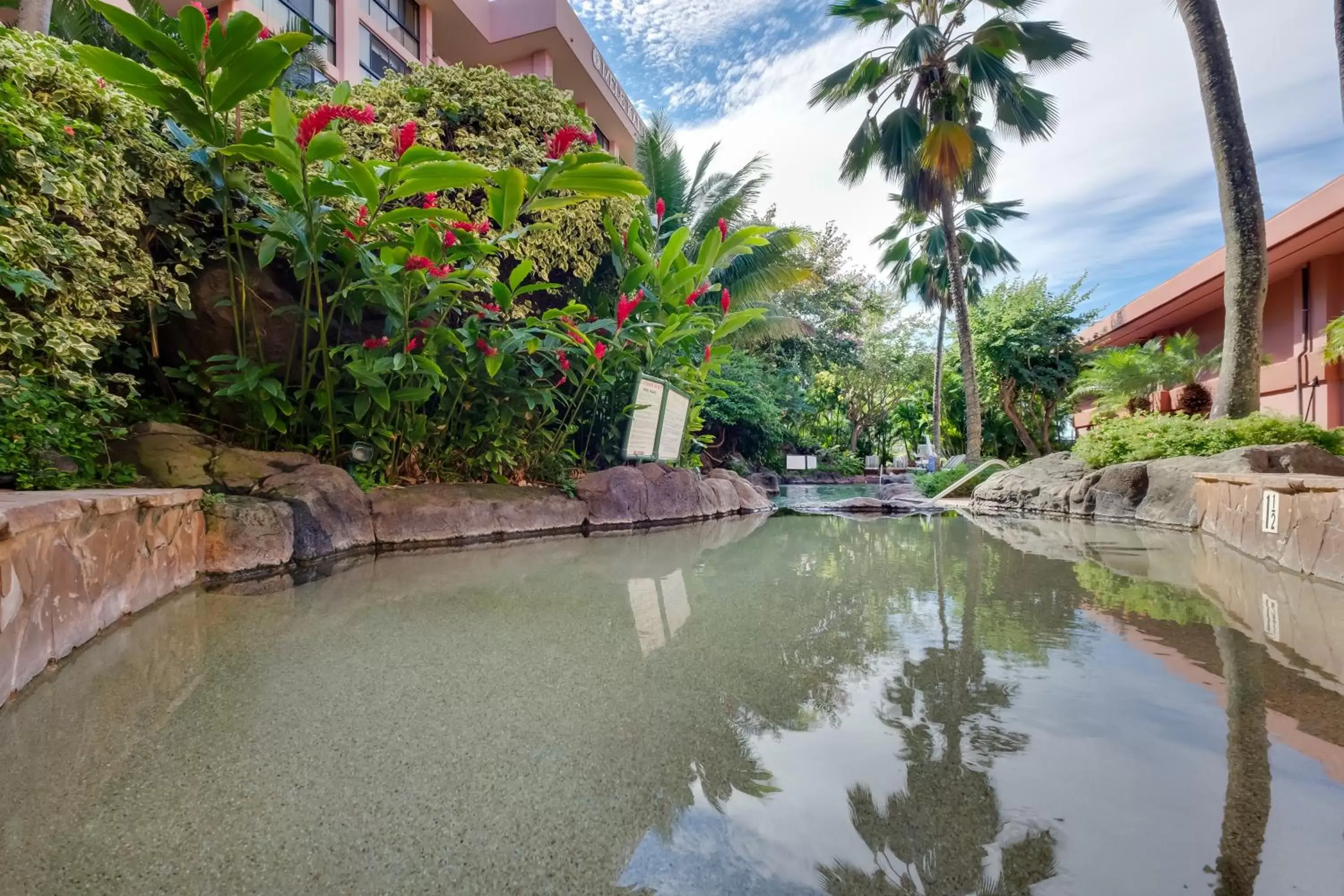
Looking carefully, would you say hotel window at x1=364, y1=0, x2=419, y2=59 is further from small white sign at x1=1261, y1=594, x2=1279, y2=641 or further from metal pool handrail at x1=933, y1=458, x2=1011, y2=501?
small white sign at x1=1261, y1=594, x2=1279, y2=641

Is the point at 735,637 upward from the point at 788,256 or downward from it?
downward

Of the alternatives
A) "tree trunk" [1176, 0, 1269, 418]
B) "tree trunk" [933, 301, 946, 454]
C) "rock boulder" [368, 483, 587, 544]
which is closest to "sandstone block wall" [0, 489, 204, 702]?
"rock boulder" [368, 483, 587, 544]

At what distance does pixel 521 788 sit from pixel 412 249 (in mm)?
3240

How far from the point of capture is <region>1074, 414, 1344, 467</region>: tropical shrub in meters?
4.95

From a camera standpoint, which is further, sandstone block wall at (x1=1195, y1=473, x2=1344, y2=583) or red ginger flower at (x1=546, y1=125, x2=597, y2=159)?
red ginger flower at (x1=546, y1=125, x2=597, y2=159)

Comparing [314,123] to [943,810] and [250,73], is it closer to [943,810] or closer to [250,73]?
[250,73]

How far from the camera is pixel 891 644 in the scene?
5.90ft

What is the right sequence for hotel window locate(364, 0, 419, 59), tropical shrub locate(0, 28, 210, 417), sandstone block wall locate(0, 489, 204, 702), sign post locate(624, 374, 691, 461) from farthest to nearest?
hotel window locate(364, 0, 419, 59)
sign post locate(624, 374, 691, 461)
tropical shrub locate(0, 28, 210, 417)
sandstone block wall locate(0, 489, 204, 702)

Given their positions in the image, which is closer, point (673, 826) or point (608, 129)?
point (673, 826)

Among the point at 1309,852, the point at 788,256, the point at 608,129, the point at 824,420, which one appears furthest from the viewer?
the point at 824,420

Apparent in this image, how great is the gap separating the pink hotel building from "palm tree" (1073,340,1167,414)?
11.0 metres

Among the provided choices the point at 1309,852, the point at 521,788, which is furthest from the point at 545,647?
the point at 1309,852

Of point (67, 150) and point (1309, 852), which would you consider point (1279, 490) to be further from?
point (67, 150)

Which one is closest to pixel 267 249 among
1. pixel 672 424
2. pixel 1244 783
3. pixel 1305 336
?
pixel 1244 783
